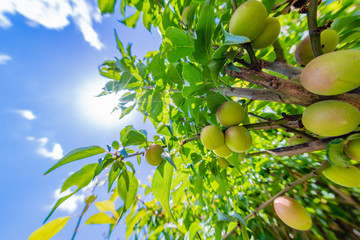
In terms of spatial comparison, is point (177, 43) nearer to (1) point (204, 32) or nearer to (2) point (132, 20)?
(1) point (204, 32)

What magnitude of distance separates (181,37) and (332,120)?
34 cm

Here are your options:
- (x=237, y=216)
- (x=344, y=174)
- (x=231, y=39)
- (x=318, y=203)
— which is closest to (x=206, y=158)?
(x=237, y=216)

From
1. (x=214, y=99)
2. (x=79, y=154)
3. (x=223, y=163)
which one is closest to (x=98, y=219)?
(x=79, y=154)

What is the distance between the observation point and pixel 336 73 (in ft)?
0.84

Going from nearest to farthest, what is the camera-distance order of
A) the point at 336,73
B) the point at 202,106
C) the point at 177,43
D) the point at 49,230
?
the point at 336,73 < the point at 177,43 < the point at 49,230 < the point at 202,106

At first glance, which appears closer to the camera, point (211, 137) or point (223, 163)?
point (211, 137)

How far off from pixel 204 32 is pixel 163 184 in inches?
17.4

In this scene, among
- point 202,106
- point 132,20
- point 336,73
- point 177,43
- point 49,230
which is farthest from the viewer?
point 132,20

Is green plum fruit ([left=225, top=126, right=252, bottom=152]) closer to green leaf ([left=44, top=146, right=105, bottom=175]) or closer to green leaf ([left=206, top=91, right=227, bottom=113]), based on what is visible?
green leaf ([left=206, top=91, right=227, bottom=113])

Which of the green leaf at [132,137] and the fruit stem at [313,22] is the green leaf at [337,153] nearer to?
the fruit stem at [313,22]

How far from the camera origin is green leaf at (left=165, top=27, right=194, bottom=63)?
13.3 inches

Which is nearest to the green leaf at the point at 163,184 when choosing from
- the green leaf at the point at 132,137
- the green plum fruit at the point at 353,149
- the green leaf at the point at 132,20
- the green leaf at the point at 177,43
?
the green leaf at the point at 132,137

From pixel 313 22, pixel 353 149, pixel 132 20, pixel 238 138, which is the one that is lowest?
pixel 353 149

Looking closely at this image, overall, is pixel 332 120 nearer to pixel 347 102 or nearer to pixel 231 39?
pixel 347 102
